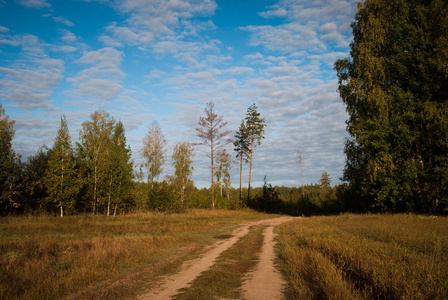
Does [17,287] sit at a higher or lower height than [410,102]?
lower

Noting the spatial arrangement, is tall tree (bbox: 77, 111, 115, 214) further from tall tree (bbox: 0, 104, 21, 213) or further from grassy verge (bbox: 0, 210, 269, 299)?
grassy verge (bbox: 0, 210, 269, 299)

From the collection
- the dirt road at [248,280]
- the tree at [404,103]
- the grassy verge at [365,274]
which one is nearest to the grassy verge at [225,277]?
the dirt road at [248,280]

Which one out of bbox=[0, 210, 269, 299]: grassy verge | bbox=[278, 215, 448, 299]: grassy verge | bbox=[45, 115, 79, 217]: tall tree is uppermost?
bbox=[45, 115, 79, 217]: tall tree

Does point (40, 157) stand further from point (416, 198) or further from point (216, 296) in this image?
point (416, 198)

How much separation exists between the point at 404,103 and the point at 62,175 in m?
30.7

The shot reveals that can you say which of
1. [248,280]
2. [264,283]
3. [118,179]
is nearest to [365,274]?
[264,283]

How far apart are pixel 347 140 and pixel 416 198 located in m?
7.31

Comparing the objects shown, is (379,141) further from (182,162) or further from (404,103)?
(182,162)

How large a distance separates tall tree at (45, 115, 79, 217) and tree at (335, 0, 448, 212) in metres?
26.7

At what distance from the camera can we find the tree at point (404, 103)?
17375 mm

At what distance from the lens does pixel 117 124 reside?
3734 centimetres

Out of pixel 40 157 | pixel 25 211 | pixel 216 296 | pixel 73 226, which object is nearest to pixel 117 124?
pixel 40 157

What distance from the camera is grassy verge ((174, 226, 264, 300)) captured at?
5.11 meters

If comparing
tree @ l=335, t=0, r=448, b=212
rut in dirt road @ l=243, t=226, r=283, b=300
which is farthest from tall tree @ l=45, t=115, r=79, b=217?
tree @ l=335, t=0, r=448, b=212
